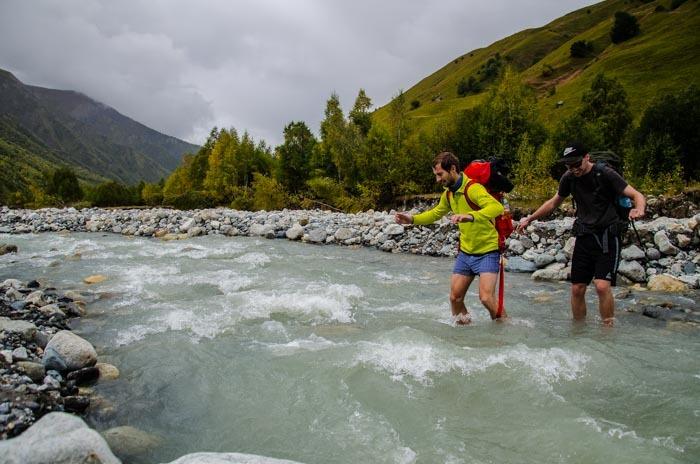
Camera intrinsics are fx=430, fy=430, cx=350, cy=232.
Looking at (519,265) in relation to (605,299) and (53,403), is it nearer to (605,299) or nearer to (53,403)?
(605,299)

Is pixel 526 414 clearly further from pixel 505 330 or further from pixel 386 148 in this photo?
pixel 386 148

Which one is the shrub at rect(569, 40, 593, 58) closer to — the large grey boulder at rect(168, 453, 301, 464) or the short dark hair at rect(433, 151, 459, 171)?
the short dark hair at rect(433, 151, 459, 171)

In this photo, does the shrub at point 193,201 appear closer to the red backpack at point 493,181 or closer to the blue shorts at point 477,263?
the blue shorts at point 477,263

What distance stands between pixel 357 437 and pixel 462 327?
143 inches

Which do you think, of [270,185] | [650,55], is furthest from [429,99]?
[270,185]

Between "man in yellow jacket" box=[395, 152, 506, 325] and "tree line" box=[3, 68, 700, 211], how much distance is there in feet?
62.2

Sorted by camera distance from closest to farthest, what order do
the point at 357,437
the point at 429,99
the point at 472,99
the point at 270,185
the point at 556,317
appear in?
the point at 357,437 < the point at 556,317 < the point at 270,185 < the point at 472,99 < the point at 429,99

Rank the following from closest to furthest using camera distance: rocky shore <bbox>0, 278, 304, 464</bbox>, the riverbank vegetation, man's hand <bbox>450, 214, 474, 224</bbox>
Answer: rocky shore <bbox>0, 278, 304, 464</bbox> < man's hand <bbox>450, 214, 474, 224</bbox> < the riverbank vegetation

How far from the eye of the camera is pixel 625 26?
8631cm

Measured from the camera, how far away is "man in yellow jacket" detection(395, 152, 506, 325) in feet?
20.9

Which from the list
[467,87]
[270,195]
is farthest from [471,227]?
[467,87]

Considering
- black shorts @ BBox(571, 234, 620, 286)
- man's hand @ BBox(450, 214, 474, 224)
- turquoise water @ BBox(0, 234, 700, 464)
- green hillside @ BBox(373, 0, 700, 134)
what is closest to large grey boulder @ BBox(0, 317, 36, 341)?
turquoise water @ BBox(0, 234, 700, 464)

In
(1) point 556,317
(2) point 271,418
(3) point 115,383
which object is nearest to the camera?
(2) point 271,418

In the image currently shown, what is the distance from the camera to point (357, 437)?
13.3 ft
